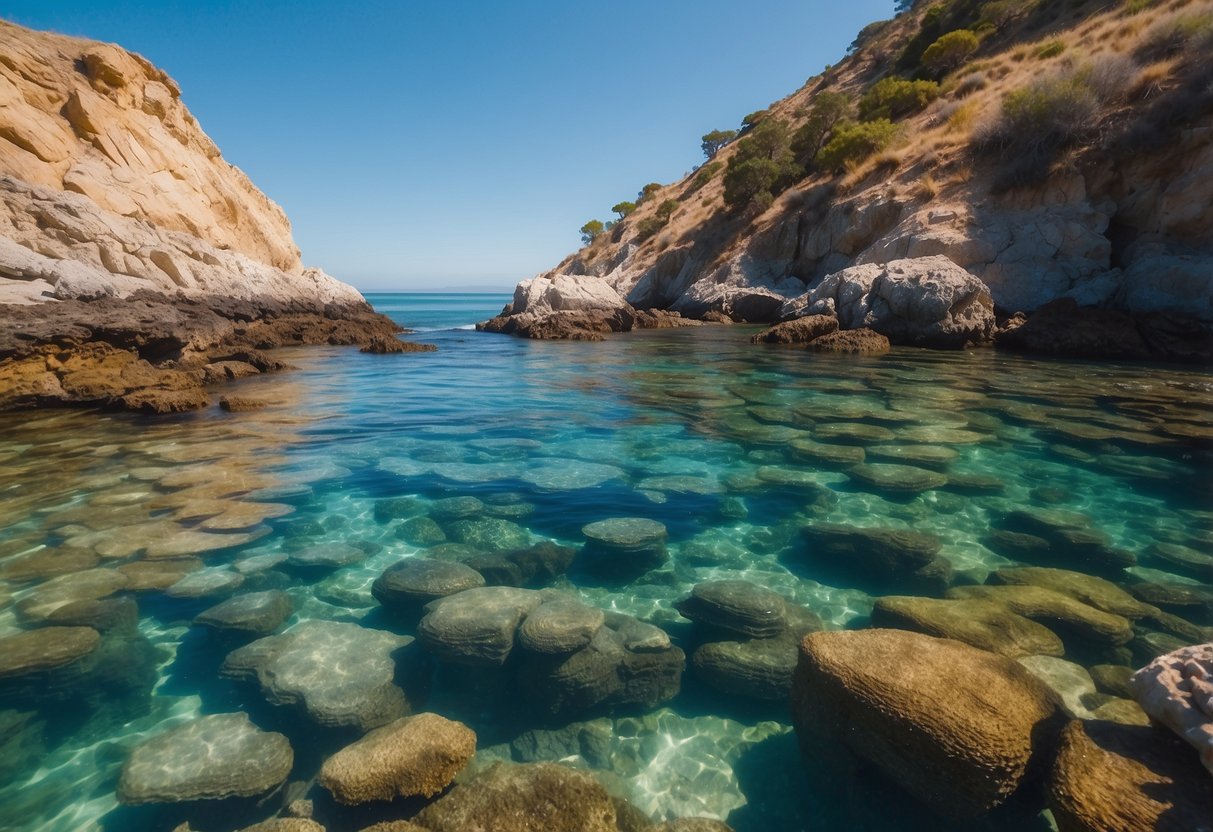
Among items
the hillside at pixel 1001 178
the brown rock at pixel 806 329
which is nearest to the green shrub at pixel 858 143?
the hillside at pixel 1001 178

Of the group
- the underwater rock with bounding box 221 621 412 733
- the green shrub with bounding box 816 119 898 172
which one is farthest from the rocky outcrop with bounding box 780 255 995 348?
the underwater rock with bounding box 221 621 412 733

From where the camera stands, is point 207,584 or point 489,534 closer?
point 207,584

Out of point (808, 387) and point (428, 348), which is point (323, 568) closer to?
point (808, 387)

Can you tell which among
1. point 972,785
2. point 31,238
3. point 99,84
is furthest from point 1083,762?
point 99,84

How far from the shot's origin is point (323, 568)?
537 cm

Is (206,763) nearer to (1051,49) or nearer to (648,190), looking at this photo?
(1051,49)

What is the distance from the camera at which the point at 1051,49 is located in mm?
27500

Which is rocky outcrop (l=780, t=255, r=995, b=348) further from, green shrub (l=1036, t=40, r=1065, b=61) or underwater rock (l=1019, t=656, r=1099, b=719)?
green shrub (l=1036, t=40, r=1065, b=61)

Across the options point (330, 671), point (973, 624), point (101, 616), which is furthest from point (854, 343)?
point (101, 616)

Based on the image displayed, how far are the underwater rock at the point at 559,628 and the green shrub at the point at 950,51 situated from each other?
45204 mm

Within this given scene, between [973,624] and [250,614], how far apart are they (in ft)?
17.9

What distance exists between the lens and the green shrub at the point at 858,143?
3064 cm

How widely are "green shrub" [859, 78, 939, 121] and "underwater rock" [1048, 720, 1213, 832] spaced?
39.7 m

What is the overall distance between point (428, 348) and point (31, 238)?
13.3 metres
